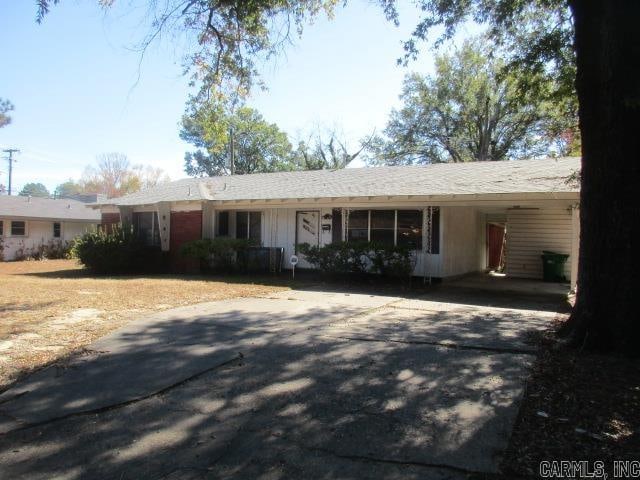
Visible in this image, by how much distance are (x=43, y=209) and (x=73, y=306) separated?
22132 millimetres

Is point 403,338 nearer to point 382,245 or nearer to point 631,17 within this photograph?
point 631,17

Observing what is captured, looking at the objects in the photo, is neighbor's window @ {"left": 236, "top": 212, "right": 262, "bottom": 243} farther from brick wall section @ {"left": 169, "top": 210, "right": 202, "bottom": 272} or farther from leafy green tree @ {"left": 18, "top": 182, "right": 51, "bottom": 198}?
→ leafy green tree @ {"left": 18, "top": 182, "right": 51, "bottom": 198}

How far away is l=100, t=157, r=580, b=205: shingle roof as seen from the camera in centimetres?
1299

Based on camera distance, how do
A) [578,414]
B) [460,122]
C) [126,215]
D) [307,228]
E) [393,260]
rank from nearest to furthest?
[578,414] → [393,260] → [307,228] → [126,215] → [460,122]

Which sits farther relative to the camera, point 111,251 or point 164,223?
point 164,223

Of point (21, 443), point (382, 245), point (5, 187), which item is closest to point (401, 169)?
point (382, 245)

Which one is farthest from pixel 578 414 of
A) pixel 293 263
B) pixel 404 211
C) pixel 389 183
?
pixel 389 183

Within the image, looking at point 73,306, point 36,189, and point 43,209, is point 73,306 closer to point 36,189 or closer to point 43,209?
point 43,209

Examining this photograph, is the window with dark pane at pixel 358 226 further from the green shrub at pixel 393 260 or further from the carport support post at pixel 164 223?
the carport support post at pixel 164 223

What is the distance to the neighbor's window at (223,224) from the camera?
739 inches

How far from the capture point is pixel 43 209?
27859 millimetres

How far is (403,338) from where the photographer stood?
6629 millimetres

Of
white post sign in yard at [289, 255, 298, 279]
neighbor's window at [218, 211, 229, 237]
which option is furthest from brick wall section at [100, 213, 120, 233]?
white post sign in yard at [289, 255, 298, 279]

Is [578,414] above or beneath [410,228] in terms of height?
beneath
